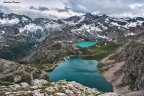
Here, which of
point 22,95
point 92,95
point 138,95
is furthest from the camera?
point 138,95

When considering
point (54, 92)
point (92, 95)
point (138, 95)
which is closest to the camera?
point (54, 92)

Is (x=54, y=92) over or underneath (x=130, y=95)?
over

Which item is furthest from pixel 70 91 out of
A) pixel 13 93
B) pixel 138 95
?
pixel 138 95

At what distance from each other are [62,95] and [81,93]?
1036 centimetres

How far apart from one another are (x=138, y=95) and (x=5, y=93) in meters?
96.2

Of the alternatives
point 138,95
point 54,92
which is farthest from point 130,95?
point 54,92

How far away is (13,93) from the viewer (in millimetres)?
100312

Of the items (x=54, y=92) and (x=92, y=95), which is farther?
(x=92, y=95)

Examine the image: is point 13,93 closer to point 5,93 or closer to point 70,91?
point 5,93

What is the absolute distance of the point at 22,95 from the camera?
9762 centimetres

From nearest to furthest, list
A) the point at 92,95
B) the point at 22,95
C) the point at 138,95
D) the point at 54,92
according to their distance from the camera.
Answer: the point at 22,95 → the point at 54,92 → the point at 92,95 → the point at 138,95

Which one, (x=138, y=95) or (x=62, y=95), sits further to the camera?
(x=138, y=95)

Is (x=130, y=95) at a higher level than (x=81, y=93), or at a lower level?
lower

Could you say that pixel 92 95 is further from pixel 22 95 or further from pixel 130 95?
pixel 130 95
